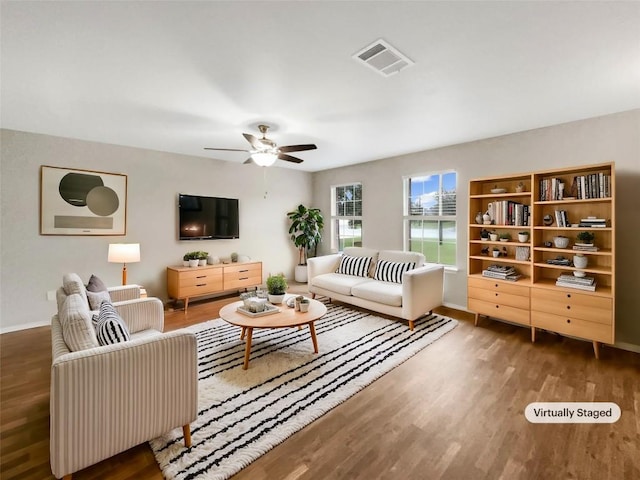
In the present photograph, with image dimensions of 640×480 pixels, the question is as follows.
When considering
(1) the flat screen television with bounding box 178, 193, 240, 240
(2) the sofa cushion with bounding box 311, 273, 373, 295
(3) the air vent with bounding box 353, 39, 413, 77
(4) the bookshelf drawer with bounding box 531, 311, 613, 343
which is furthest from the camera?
(1) the flat screen television with bounding box 178, 193, 240, 240

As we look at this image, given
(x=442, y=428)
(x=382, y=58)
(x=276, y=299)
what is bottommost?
(x=442, y=428)

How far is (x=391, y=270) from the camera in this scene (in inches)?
174

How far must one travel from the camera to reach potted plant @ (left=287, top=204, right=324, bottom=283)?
6.24m

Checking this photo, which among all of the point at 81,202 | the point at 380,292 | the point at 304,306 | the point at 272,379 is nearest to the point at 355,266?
the point at 380,292

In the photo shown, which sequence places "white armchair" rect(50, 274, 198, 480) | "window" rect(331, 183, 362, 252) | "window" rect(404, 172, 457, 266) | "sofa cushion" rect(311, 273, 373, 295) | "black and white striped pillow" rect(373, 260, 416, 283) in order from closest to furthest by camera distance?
1. "white armchair" rect(50, 274, 198, 480)
2. "black and white striped pillow" rect(373, 260, 416, 283)
3. "sofa cushion" rect(311, 273, 373, 295)
4. "window" rect(404, 172, 457, 266)
5. "window" rect(331, 183, 362, 252)

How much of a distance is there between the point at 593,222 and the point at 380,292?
7.62ft

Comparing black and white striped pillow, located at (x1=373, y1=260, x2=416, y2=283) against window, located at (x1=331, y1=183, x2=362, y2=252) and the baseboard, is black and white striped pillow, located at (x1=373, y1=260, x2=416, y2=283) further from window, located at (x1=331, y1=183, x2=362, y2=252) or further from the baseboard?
the baseboard

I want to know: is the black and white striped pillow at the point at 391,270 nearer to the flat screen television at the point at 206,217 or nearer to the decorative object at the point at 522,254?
the decorative object at the point at 522,254

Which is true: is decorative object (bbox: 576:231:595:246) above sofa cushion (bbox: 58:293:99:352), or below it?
above

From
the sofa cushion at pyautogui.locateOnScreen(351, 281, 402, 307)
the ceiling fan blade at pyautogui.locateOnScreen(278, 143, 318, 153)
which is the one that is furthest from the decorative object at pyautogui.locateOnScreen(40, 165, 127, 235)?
the sofa cushion at pyautogui.locateOnScreen(351, 281, 402, 307)

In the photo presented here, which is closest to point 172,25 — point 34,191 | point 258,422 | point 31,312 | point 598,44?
point 258,422

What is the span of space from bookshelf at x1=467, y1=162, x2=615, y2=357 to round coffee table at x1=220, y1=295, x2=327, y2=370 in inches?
84.5

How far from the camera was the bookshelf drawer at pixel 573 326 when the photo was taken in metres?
2.87

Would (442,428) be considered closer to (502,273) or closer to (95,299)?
(502,273)
